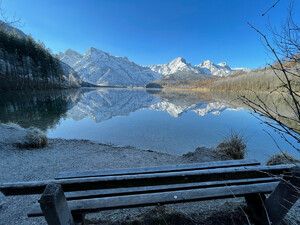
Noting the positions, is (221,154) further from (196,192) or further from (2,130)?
(2,130)

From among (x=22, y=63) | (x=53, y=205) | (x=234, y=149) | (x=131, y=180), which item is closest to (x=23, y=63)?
(x=22, y=63)

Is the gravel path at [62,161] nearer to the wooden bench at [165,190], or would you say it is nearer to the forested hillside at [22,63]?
the wooden bench at [165,190]

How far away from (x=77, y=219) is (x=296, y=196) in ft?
8.43

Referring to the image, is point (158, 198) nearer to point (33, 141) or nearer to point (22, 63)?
point (33, 141)

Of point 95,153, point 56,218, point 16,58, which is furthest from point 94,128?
point 16,58

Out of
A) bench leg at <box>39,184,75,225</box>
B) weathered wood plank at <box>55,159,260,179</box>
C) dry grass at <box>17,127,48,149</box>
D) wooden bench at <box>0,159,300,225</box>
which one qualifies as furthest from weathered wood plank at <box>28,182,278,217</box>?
dry grass at <box>17,127,48,149</box>

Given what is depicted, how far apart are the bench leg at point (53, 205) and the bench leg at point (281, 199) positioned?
202 centimetres

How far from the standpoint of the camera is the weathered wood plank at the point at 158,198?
151 centimetres

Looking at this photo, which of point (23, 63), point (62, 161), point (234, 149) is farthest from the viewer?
point (23, 63)

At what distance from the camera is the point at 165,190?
1.79 metres

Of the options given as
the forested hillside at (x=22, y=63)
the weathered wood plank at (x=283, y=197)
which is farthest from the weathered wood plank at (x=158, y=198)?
the forested hillside at (x=22, y=63)

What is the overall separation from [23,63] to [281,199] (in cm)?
5366

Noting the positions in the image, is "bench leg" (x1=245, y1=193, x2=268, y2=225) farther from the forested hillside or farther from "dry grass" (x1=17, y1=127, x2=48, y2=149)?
the forested hillside

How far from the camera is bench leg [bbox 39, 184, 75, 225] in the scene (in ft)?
3.64
